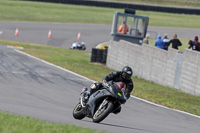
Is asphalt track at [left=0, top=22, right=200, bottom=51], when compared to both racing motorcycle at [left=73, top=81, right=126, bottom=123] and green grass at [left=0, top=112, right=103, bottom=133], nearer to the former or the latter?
racing motorcycle at [left=73, top=81, right=126, bottom=123]

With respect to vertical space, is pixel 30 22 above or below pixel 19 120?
below

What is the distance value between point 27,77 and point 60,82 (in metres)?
1.28

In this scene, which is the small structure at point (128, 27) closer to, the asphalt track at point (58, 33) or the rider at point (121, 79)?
the asphalt track at point (58, 33)

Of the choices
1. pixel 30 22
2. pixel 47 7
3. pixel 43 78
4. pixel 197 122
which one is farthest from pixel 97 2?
pixel 197 122

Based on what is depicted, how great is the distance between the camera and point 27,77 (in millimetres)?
16812

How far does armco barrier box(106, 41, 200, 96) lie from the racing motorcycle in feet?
31.4

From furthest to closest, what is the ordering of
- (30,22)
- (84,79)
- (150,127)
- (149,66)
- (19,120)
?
(30,22) → (149,66) → (84,79) → (150,127) → (19,120)

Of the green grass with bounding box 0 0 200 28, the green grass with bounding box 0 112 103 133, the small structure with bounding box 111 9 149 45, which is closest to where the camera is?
the green grass with bounding box 0 112 103 133

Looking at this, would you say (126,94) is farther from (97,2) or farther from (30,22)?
(97,2)

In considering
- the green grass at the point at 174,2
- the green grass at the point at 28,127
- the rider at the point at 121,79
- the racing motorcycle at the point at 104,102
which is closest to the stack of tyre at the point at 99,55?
the rider at the point at 121,79

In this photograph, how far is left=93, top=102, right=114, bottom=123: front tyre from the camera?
8.82m

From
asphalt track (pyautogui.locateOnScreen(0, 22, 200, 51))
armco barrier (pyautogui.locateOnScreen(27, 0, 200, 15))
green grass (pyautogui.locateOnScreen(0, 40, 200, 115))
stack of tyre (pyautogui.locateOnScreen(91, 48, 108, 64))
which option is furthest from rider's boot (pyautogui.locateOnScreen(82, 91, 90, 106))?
armco barrier (pyautogui.locateOnScreen(27, 0, 200, 15))

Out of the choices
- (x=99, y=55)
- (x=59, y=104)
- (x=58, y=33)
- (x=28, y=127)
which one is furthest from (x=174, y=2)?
(x=28, y=127)

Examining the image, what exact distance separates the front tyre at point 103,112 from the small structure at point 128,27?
61.0 feet
